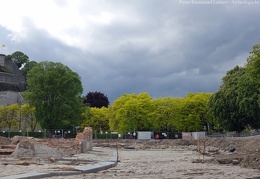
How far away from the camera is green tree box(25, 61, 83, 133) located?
56.5 meters

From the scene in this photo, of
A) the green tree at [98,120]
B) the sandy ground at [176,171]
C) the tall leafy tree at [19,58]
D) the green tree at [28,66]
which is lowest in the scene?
the sandy ground at [176,171]

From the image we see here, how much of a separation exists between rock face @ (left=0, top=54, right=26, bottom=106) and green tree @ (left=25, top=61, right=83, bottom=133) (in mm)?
27694

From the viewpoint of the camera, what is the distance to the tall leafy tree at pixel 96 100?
315 ft

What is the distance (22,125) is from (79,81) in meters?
19.9

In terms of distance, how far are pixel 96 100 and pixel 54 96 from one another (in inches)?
→ 1526

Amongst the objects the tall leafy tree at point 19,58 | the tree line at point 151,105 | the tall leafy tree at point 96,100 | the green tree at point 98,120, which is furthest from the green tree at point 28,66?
the tree line at point 151,105

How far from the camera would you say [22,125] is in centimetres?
7125

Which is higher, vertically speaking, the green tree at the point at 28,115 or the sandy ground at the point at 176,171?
the green tree at the point at 28,115

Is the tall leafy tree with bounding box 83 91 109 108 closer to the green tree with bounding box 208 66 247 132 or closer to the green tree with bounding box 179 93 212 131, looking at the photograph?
the green tree with bounding box 179 93 212 131

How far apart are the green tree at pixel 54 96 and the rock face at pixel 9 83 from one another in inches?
1090

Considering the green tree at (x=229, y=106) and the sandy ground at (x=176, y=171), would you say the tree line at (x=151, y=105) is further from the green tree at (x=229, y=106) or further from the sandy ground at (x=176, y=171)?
the sandy ground at (x=176, y=171)

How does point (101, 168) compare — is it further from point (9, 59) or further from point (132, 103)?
point (9, 59)

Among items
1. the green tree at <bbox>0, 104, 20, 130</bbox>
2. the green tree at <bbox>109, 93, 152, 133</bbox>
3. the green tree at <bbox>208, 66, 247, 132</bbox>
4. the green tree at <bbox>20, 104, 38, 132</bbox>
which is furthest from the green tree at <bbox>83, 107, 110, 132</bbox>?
the green tree at <bbox>208, 66, 247, 132</bbox>

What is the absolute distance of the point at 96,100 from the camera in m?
96.8
